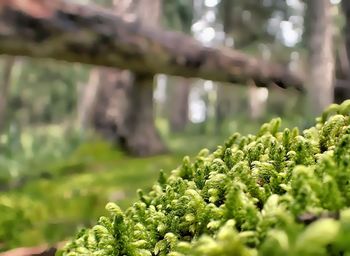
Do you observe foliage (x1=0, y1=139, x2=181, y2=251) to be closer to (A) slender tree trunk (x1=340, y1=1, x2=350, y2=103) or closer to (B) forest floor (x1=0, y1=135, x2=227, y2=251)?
(B) forest floor (x1=0, y1=135, x2=227, y2=251)

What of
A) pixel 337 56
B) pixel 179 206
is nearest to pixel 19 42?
pixel 179 206

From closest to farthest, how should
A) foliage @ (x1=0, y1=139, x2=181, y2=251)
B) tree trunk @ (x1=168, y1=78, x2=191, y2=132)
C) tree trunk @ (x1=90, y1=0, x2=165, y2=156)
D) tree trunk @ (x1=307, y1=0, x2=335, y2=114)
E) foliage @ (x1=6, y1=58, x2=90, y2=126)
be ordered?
foliage @ (x1=0, y1=139, x2=181, y2=251) → tree trunk @ (x1=307, y1=0, x2=335, y2=114) → tree trunk @ (x1=90, y1=0, x2=165, y2=156) → tree trunk @ (x1=168, y1=78, x2=191, y2=132) → foliage @ (x1=6, y1=58, x2=90, y2=126)

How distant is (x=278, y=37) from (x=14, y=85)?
12.8m

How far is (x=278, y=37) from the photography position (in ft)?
78.1

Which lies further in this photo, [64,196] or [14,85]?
[14,85]

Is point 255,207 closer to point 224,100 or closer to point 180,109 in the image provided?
point 180,109

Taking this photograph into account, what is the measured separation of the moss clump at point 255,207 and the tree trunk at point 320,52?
23.9 feet

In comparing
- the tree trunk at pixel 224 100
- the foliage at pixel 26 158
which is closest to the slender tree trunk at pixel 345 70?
the foliage at pixel 26 158

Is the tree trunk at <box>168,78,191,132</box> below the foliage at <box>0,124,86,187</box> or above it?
above

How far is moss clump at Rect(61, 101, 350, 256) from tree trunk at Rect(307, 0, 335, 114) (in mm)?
7281

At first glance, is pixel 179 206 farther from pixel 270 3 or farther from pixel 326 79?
pixel 270 3

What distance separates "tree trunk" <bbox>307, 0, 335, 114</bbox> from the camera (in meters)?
8.80

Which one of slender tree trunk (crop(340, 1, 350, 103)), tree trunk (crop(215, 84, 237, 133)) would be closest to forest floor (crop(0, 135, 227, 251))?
slender tree trunk (crop(340, 1, 350, 103))

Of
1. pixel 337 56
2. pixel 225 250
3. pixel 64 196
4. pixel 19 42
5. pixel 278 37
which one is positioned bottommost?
pixel 64 196
